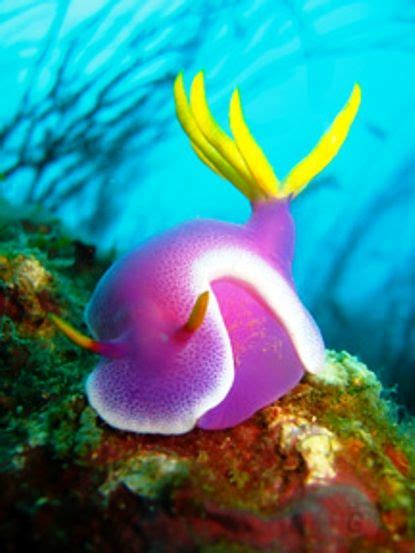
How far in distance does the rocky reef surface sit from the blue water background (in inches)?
196

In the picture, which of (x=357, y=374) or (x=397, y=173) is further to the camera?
(x=397, y=173)

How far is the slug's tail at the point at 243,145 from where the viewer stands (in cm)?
165

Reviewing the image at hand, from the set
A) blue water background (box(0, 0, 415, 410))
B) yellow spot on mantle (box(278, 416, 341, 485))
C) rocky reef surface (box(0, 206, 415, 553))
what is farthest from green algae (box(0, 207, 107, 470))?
blue water background (box(0, 0, 415, 410))

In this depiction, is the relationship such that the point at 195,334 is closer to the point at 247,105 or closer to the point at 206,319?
the point at 206,319

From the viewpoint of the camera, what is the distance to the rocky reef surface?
1108 millimetres

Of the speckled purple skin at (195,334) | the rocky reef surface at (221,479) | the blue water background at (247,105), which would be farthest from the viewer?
the blue water background at (247,105)

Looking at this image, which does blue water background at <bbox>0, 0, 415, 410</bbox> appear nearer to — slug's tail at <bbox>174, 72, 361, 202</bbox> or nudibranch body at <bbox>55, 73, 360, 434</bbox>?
slug's tail at <bbox>174, 72, 361, 202</bbox>

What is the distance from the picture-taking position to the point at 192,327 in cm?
119

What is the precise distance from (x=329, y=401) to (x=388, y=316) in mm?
6378

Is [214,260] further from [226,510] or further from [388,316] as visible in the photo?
[388,316]

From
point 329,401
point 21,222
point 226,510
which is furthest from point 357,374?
point 21,222

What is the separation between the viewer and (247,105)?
980 centimetres


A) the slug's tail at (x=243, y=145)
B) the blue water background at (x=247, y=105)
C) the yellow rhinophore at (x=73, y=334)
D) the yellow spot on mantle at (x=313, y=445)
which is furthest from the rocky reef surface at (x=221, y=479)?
the blue water background at (x=247, y=105)

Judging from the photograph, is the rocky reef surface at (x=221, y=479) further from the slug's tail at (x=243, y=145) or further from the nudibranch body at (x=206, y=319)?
the slug's tail at (x=243, y=145)
